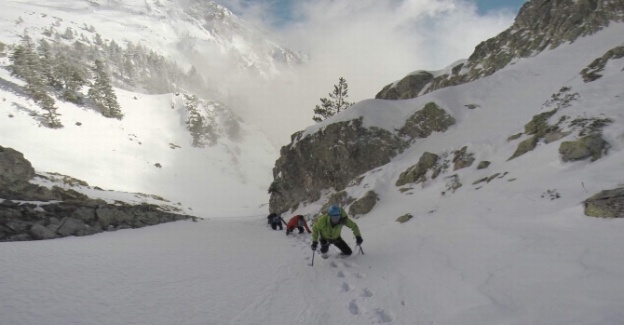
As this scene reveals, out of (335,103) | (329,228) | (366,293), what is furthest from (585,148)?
(335,103)

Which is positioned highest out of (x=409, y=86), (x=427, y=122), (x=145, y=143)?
(x=145, y=143)

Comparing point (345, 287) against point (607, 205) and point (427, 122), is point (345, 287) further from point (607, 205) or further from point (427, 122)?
point (427, 122)

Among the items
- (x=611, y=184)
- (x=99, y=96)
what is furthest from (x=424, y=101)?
(x=99, y=96)

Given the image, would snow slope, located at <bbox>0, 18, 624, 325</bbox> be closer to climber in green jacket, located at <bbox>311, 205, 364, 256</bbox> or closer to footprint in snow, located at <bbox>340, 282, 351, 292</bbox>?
footprint in snow, located at <bbox>340, 282, 351, 292</bbox>

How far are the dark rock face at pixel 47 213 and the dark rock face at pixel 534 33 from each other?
115 ft

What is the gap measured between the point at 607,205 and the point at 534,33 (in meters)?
39.3

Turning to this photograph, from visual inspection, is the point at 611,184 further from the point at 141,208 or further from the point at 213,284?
the point at 141,208

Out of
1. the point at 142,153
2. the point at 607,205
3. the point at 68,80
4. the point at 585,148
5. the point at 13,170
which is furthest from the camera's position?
the point at 68,80

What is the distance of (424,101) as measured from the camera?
→ 96.0 ft

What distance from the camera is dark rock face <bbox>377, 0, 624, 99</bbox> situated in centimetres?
2926

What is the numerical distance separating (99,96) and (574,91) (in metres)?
85.0

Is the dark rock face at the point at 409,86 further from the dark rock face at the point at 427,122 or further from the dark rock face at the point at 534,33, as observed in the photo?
the dark rock face at the point at 427,122

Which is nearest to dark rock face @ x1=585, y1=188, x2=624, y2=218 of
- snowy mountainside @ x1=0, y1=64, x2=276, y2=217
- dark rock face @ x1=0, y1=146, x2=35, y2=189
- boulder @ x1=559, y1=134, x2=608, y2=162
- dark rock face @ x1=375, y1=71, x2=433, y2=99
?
boulder @ x1=559, y1=134, x2=608, y2=162

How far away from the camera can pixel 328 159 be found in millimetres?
29969
